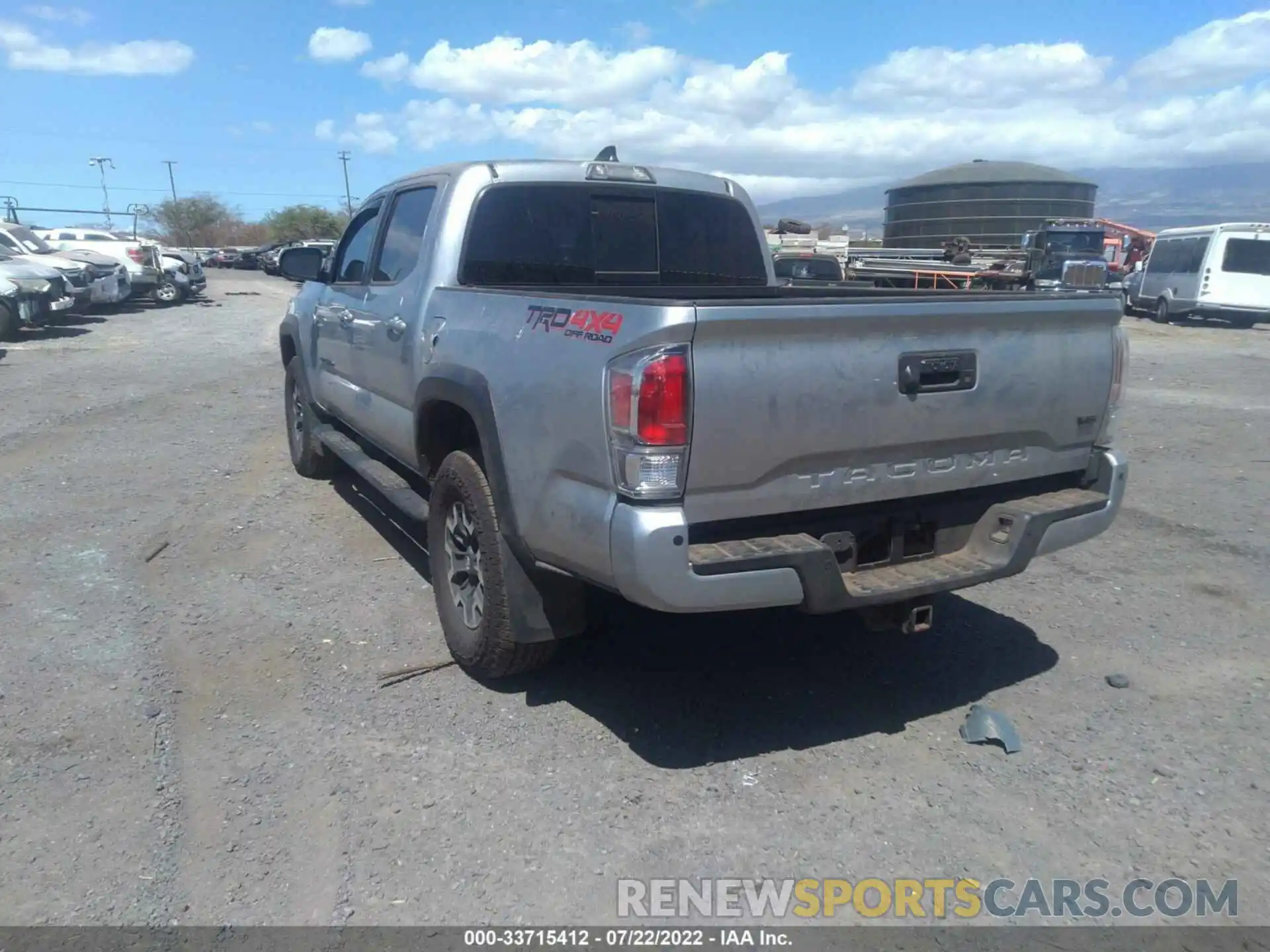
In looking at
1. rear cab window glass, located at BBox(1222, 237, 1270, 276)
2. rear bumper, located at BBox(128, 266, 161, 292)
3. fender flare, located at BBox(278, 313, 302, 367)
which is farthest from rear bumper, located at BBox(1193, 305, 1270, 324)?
rear bumper, located at BBox(128, 266, 161, 292)

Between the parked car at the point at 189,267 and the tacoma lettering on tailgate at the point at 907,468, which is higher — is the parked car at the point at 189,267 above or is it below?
below

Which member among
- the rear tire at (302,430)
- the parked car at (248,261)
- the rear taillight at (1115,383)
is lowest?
the parked car at (248,261)

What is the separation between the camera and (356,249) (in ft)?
21.1

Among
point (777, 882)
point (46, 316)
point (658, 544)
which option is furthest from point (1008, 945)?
point (46, 316)

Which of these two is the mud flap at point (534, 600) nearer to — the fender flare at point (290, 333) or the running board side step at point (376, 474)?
the running board side step at point (376, 474)

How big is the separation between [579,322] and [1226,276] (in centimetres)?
2535

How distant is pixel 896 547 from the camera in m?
3.81

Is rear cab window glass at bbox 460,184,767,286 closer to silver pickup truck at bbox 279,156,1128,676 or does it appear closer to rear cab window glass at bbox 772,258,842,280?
silver pickup truck at bbox 279,156,1128,676

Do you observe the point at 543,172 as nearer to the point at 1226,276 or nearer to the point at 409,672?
the point at 409,672

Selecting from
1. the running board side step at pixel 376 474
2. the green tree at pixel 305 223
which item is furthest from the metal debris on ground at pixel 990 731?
the green tree at pixel 305 223

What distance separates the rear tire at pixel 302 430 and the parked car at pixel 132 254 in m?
19.3

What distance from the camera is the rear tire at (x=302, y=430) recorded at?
24.3 ft

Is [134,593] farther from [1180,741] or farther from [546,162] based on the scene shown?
[1180,741]

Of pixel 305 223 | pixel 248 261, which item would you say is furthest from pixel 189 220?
pixel 248 261
